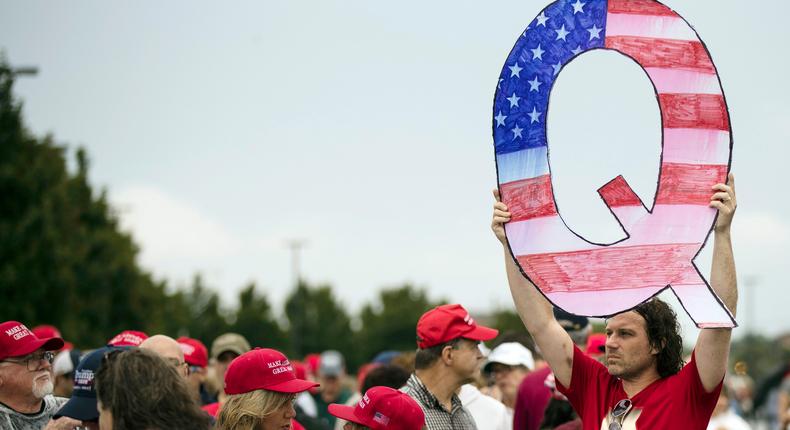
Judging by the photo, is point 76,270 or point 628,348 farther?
point 76,270

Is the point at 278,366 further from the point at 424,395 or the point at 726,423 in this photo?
the point at 726,423

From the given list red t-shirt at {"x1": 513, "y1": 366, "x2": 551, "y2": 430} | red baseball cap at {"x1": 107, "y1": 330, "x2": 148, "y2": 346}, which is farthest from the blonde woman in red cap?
red t-shirt at {"x1": 513, "y1": 366, "x2": 551, "y2": 430}

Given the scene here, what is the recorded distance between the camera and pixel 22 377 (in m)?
5.51

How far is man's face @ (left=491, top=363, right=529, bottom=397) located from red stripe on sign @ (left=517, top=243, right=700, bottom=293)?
381cm

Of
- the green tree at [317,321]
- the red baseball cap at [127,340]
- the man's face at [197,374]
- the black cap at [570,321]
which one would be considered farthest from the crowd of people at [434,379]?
the green tree at [317,321]

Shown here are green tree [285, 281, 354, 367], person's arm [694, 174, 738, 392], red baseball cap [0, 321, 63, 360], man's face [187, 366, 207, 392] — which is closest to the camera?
person's arm [694, 174, 738, 392]

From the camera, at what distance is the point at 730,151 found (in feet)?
14.8

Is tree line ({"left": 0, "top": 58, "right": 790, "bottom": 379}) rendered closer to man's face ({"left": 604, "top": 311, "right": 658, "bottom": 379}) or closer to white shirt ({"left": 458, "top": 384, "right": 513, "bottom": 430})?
white shirt ({"left": 458, "top": 384, "right": 513, "bottom": 430})

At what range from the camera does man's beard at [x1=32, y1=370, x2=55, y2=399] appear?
5.51 m

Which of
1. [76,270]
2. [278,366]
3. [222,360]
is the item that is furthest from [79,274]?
[278,366]

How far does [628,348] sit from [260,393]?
1.70 m

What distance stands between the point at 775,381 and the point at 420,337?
12545mm

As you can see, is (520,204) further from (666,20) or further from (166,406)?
(166,406)

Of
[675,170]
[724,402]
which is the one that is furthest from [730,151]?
[724,402]
